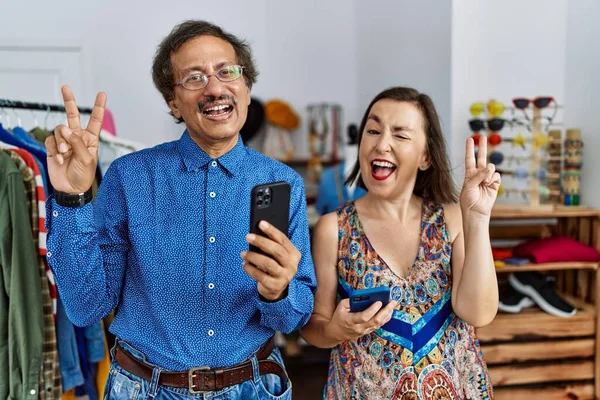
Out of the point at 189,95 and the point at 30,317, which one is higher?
the point at 189,95

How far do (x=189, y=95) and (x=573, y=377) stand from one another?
207 cm

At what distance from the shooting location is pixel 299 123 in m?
4.95

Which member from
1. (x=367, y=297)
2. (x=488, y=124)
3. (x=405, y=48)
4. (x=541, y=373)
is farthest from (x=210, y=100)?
(x=405, y=48)

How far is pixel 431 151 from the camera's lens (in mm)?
1584

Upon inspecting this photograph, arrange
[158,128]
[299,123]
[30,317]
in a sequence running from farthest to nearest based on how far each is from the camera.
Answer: [299,123], [158,128], [30,317]

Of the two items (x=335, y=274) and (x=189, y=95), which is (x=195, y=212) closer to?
(x=189, y=95)

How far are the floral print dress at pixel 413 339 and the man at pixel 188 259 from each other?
21 cm

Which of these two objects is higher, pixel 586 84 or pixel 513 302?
pixel 586 84

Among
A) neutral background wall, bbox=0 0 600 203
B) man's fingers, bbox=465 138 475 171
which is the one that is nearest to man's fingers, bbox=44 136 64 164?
man's fingers, bbox=465 138 475 171

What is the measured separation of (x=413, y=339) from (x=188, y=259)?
58 cm

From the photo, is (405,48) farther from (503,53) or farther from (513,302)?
(513,302)

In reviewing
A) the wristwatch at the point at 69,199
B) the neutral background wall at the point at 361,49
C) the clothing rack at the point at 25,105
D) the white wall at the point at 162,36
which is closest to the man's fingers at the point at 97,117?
the wristwatch at the point at 69,199

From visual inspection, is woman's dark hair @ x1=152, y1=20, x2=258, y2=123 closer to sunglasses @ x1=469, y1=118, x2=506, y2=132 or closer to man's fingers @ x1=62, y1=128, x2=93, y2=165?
man's fingers @ x1=62, y1=128, x2=93, y2=165

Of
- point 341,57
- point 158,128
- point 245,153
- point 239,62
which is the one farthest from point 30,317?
point 341,57
